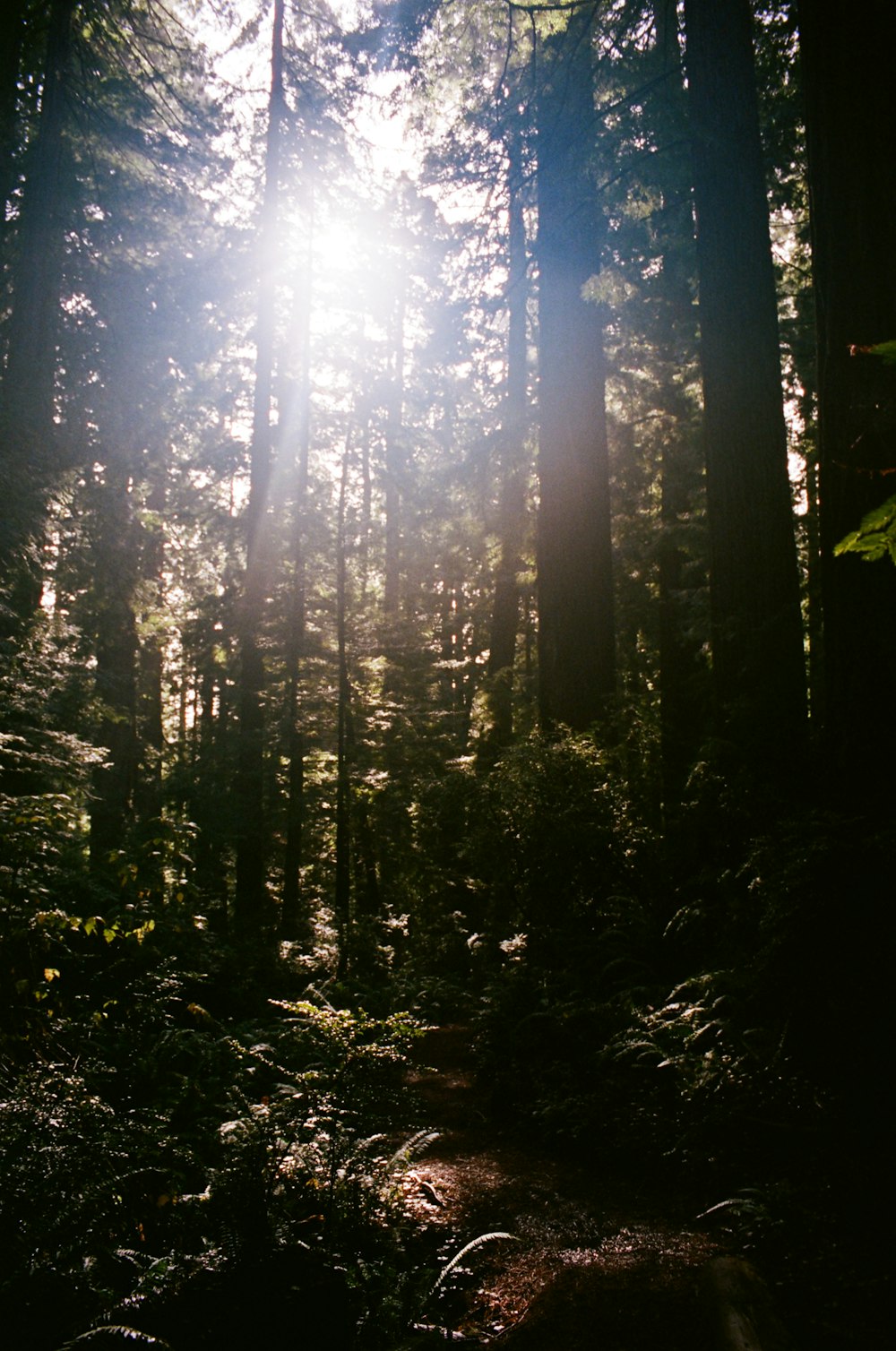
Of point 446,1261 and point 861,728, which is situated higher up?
point 861,728

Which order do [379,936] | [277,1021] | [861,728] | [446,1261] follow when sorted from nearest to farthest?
1. [446,1261]
2. [861,728]
3. [277,1021]
4. [379,936]

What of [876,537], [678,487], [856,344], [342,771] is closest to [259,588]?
[342,771]

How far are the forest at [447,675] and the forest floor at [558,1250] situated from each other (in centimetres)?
3

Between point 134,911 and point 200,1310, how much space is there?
13.6 ft

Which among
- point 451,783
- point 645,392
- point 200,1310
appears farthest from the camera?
point 645,392

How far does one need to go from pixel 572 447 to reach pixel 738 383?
13.8 ft

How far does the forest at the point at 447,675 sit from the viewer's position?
3199mm

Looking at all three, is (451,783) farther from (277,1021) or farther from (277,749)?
(277,749)

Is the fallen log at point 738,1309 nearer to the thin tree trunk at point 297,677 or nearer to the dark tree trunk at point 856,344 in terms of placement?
the dark tree trunk at point 856,344

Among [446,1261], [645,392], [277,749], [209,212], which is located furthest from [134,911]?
[209,212]

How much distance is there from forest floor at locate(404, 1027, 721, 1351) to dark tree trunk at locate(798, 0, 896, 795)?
261 centimetres

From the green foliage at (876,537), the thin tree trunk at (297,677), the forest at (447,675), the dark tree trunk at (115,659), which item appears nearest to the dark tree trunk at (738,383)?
the forest at (447,675)

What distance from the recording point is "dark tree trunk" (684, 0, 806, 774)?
21.4 ft

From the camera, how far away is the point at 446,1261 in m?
3.17
